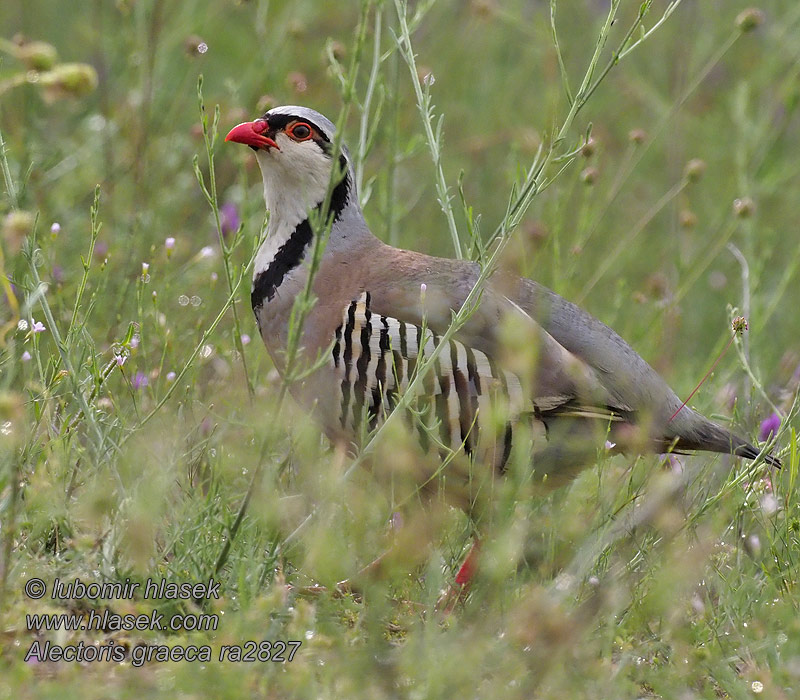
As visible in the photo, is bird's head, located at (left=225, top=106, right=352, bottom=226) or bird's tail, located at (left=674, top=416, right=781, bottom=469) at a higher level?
bird's head, located at (left=225, top=106, right=352, bottom=226)

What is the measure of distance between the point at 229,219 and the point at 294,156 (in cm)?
158

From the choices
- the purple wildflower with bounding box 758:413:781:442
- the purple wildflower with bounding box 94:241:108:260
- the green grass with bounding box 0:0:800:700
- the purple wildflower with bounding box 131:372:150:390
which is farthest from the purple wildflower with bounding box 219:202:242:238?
the purple wildflower with bounding box 758:413:781:442

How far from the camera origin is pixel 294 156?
4.17m

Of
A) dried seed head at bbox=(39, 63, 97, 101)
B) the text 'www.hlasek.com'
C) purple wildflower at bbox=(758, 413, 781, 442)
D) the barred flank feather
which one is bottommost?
the text 'www.hlasek.com'

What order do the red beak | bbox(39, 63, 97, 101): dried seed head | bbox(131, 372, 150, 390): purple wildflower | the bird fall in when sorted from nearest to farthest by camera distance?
bbox(39, 63, 97, 101): dried seed head
bbox(131, 372, 150, 390): purple wildflower
the bird
the red beak

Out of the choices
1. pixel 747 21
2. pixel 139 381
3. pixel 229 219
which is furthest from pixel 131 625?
pixel 229 219

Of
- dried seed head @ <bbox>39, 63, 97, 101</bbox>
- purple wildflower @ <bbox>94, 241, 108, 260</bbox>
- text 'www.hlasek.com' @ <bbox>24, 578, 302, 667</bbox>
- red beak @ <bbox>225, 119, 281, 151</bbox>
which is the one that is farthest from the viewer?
purple wildflower @ <bbox>94, 241, 108, 260</bbox>

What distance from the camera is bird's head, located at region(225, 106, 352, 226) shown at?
164 inches

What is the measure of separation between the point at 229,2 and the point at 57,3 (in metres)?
1.59

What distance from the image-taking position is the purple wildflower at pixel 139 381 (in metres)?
3.60

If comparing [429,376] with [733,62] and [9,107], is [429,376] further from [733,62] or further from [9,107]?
[733,62]

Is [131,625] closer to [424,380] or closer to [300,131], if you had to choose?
[424,380]

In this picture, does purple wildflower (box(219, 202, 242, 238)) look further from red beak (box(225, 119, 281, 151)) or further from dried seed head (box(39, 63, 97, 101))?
dried seed head (box(39, 63, 97, 101))

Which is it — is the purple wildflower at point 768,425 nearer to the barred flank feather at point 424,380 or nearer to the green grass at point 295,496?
the green grass at point 295,496
